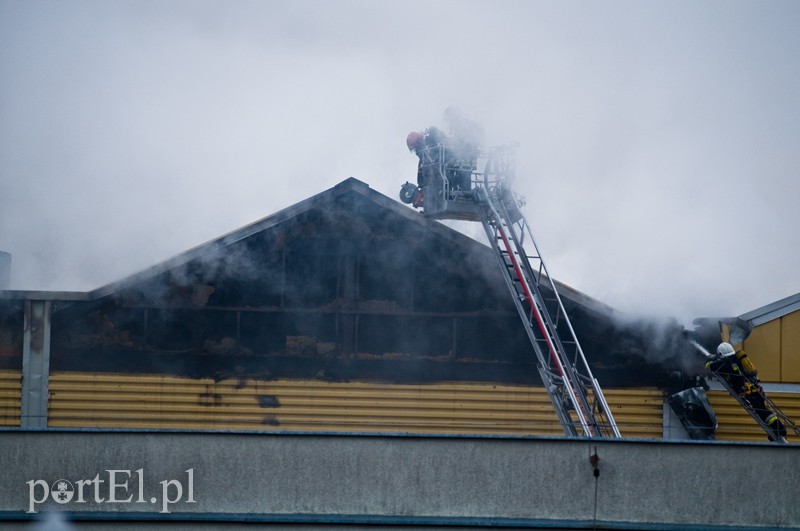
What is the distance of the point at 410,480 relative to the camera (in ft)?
24.3

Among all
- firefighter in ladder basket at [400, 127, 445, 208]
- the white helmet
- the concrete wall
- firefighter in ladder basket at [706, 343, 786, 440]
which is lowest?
the concrete wall

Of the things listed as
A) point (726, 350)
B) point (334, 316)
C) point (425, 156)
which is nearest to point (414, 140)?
point (425, 156)

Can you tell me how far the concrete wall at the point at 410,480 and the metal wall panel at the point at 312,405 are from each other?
4503mm

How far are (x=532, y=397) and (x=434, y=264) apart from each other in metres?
2.60

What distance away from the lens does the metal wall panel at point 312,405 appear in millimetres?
11812

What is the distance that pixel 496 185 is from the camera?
12.0m

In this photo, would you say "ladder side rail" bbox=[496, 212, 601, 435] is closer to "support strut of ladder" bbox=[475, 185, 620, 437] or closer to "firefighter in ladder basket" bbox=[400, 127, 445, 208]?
"support strut of ladder" bbox=[475, 185, 620, 437]

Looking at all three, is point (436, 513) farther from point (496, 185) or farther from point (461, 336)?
point (496, 185)

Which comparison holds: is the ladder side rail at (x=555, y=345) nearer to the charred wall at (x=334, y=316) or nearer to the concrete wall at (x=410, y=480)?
the charred wall at (x=334, y=316)

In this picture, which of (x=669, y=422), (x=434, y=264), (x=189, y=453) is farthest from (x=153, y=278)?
(x=669, y=422)

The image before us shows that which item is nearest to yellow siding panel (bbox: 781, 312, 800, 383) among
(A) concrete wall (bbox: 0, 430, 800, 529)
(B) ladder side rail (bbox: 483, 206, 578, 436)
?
(B) ladder side rail (bbox: 483, 206, 578, 436)

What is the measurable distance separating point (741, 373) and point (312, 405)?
6.41 metres

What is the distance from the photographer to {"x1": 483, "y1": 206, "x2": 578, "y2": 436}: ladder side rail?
34.5ft

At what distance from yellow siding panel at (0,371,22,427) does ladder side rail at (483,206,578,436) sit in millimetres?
7404
